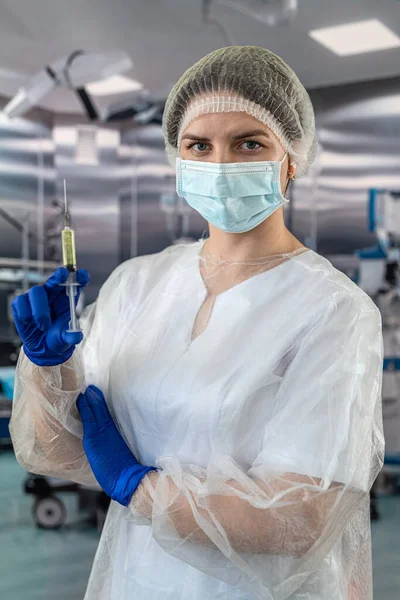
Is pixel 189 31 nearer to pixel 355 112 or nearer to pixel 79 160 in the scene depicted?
pixel 355 112

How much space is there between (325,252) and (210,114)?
4.19 metres

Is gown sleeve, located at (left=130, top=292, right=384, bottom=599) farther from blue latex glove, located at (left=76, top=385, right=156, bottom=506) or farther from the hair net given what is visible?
the hair net

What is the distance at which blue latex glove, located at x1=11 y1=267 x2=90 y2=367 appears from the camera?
1.00m

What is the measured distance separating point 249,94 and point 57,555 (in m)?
2.52

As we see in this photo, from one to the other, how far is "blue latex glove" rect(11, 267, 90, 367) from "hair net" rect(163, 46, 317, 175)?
14.5 inches

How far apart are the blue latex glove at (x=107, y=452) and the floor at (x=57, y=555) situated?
1734 mm

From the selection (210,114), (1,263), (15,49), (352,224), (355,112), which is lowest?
(1,263)

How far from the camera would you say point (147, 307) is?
3.90ft

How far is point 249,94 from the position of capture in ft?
3.47

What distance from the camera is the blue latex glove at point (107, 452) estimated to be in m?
0.97

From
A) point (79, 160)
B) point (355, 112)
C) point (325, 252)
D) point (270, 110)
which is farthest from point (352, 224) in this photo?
point (270, 110)

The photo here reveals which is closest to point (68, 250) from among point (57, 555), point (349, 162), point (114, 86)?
point (57, 555)

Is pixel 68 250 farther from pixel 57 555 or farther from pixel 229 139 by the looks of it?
pixel 57 555

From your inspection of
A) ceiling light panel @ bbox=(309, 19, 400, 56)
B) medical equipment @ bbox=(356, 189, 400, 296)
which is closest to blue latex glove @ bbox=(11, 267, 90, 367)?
medical equipment @ bbox=(356, 189, 400, 296)
